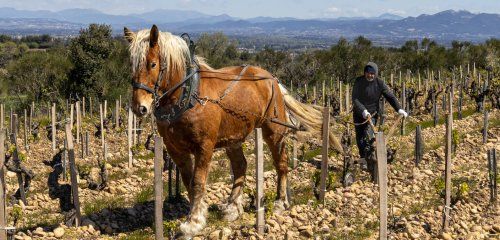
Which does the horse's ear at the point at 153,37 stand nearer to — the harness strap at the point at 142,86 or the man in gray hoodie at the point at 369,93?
the harness strap at the point at 142,86

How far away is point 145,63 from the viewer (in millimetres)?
5434

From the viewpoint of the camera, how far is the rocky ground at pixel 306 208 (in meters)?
Answer: 6.30

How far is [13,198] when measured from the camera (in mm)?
8000

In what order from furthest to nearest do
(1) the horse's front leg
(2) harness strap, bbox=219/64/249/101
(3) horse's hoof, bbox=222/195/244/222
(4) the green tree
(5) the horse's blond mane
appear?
(4) the green tree → (3) horse's hoof, bbox=222/195/244/222 → (2) harness strap, bbox=219/64/249/101 → (1) the horse's front leg → (5) the horse's blond mane

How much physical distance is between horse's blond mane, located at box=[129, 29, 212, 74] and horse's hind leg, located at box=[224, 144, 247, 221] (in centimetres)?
161

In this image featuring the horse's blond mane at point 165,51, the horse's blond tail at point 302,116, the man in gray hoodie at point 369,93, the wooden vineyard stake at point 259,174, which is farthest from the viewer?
the man in gray hoodie at point 369,93

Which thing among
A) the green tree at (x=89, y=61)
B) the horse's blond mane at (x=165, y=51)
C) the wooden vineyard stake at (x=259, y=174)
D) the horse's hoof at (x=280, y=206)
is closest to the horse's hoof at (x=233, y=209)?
the horse's hoof at (x=280, y=206)

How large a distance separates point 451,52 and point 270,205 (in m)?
48.5

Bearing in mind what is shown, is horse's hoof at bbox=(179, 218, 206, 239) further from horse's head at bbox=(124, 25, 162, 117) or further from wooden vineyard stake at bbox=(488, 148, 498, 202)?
wooden vineyard stake at bbox=(488, 148, 498, 202)

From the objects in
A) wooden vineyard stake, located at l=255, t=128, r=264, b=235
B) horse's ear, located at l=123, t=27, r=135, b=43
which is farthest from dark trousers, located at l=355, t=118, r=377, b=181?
horse's ear, located at l=123, t=27, r=135, b=43

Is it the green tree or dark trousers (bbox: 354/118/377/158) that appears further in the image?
the green tree

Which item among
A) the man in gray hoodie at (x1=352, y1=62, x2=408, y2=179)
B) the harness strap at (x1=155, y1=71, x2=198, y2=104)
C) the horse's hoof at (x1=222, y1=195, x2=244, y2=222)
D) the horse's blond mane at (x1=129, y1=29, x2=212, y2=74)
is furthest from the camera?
the man in gray hoodie at (x1=352, y1=62, x2=408, y2=179)

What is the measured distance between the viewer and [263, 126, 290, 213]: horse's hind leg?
726 centimetres

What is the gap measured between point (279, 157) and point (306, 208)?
33.6 inches
